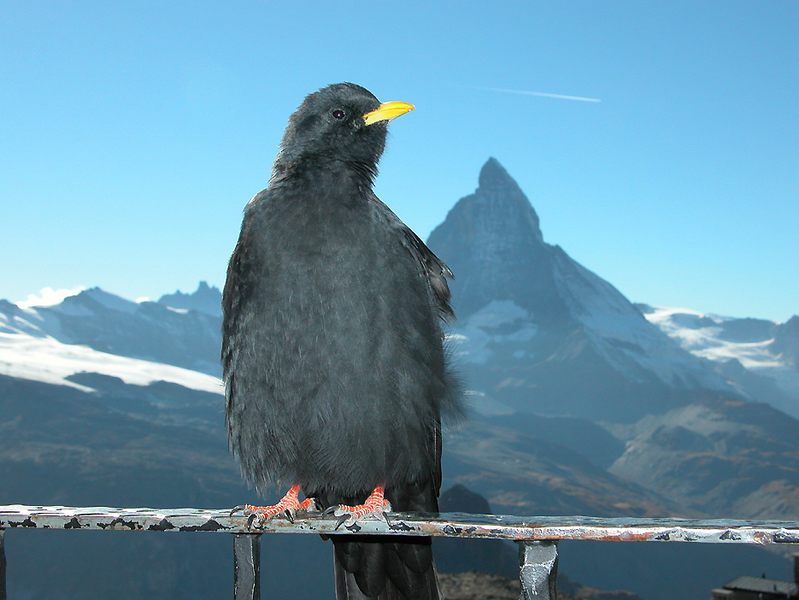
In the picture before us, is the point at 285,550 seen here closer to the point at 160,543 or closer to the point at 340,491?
the point at 160,543

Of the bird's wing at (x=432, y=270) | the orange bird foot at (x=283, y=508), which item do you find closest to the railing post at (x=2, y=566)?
the orange bird foot at (x=283, y=508)

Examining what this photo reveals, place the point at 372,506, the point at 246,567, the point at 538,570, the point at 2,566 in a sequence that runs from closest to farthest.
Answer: the point at 538,570 < the point at 246,567 < the point at 2,566 < the point at 372,506

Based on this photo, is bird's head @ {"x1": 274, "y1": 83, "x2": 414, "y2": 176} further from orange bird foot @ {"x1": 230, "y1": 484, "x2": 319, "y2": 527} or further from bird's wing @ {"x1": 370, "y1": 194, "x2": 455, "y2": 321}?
orange bird foot @ {"x1": 230, "y1": 484, "x2": 319, "y2": 527}

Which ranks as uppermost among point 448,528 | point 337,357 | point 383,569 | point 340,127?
point 340,127

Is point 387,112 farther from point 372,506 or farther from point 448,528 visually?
point 448,528

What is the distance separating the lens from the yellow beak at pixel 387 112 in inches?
204

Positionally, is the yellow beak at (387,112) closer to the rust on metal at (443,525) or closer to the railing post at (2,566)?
the rust on metal at (443,525)

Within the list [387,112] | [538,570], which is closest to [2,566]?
[538,570]

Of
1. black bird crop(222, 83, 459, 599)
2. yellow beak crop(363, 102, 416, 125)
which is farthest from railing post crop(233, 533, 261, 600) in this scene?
yellow beak crop(363, 102, 416, 125)

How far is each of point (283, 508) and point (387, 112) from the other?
2.68 meters

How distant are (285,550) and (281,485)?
15497 cm

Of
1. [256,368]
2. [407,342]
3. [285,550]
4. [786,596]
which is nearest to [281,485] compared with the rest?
[256,368]

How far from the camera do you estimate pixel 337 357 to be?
4375 millimetres

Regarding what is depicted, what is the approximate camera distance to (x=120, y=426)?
18938 centimetres
